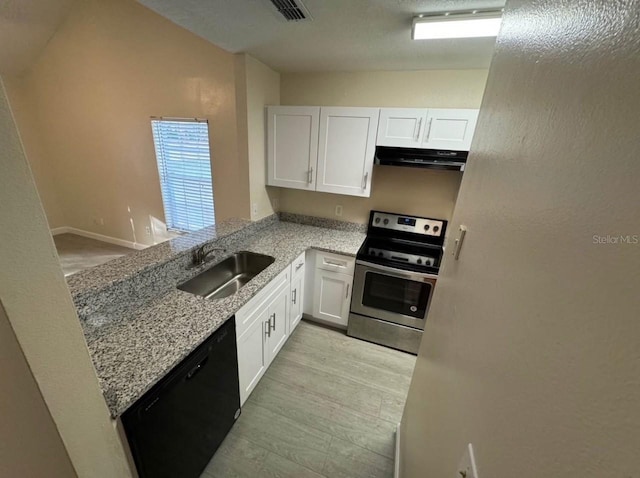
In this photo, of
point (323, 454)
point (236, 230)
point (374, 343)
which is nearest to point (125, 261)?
point (236, 230)

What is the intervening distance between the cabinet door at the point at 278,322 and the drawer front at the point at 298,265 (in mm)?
145

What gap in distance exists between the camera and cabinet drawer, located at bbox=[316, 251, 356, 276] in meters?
2.22

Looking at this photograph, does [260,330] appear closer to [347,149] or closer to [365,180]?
[365,180]

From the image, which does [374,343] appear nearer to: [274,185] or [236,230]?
[236,230]

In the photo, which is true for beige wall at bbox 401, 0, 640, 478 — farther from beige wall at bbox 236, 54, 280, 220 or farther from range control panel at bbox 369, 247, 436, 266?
beige wall at bbox 236, 54, 280, 220

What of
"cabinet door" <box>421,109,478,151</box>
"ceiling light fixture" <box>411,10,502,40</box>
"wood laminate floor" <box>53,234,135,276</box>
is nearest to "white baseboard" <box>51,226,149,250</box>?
"wood laminate floor" <box>53,234,135,276</box>

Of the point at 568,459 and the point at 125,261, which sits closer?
the point at 568,459

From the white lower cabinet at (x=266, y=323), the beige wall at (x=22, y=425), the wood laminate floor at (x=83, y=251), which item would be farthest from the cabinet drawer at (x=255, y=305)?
the wood laminate floor at (x=83, y=251)

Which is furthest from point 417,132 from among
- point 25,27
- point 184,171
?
point 25,27

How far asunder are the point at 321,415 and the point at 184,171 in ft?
10.6

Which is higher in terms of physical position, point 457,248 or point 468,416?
point 457,248

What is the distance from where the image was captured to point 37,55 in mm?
3369

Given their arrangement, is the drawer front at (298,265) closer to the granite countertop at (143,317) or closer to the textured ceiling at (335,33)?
the granite countertop at (143,317)

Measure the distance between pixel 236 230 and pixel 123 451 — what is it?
61.1 inches
